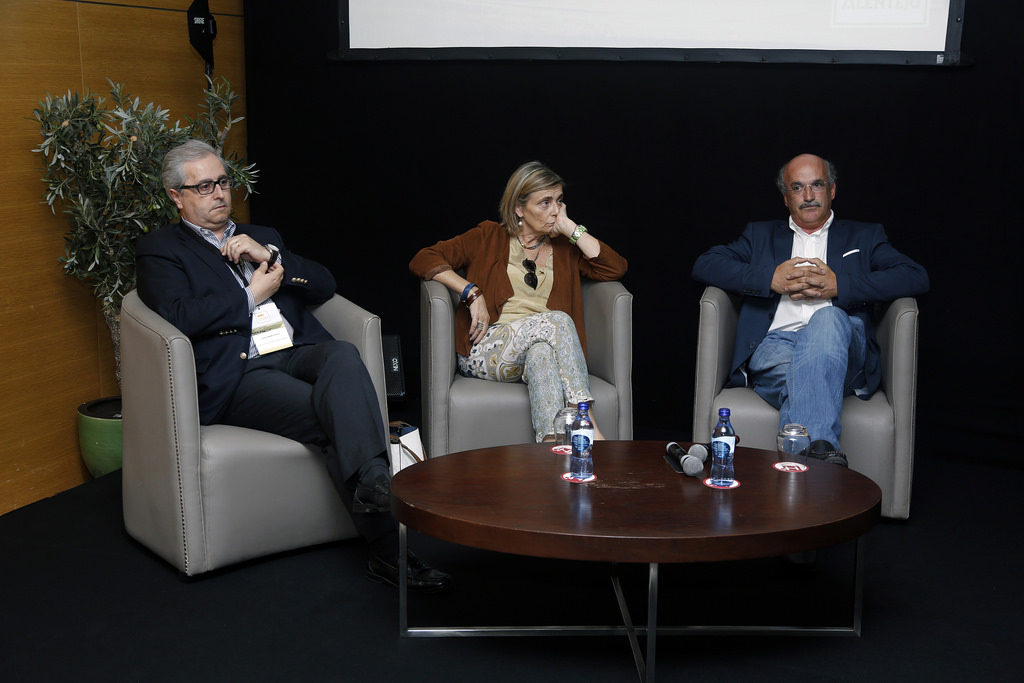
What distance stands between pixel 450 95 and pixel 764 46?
1.34 m

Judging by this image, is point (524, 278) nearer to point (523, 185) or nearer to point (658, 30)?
point (523, 185)

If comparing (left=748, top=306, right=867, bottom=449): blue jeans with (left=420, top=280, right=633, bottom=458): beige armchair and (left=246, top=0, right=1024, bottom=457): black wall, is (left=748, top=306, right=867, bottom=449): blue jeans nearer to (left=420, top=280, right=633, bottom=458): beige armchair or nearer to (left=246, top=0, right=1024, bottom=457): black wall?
(left=420, top=280, right=633, bottom=458): beige armchair

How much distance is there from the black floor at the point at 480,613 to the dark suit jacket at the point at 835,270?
73 cm

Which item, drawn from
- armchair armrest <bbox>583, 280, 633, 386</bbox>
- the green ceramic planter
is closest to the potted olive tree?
the green ceramic planter

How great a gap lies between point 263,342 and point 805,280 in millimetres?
1779

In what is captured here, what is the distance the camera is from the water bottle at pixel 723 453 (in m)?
2.38

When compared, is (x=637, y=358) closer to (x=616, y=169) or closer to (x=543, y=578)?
(x=616, y=169)

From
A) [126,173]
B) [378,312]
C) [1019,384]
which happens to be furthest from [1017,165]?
[126,173]

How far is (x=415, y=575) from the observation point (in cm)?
267

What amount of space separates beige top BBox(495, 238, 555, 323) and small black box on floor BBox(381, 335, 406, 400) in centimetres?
106

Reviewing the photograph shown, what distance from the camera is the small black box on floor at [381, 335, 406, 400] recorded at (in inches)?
176

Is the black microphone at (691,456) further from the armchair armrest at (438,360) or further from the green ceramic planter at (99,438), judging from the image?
the green ceramic planter at (99,438)

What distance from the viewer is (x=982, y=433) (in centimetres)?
405

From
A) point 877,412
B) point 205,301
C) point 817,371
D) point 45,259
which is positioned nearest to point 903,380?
point 877,412
